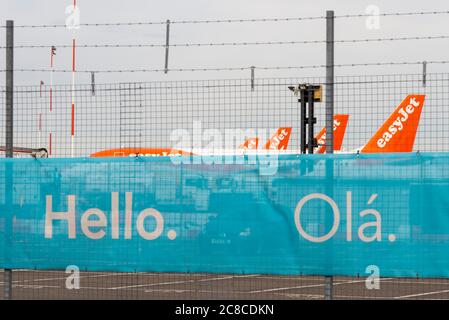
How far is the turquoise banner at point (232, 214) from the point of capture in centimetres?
1084

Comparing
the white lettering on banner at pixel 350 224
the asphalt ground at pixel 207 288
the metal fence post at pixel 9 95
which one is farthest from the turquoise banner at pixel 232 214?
the asphalt ground at pixel 207 288

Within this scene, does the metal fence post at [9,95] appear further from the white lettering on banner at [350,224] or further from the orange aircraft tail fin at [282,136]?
the white lettering on banner at [350,224]

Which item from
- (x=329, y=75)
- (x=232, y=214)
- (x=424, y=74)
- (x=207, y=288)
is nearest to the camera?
(x=424, y=74)

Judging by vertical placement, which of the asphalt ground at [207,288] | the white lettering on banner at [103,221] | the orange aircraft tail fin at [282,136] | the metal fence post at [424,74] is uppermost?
the metal fence post at [424,74]

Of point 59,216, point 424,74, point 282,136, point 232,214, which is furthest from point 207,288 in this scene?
point 424,74

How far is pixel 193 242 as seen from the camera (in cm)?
1141

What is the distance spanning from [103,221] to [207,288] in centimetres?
647

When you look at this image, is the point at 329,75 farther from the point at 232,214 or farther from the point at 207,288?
the point at 207,288

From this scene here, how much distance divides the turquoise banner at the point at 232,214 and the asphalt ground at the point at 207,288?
11.3ft

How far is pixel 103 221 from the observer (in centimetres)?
1170

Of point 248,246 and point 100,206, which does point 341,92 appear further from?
point 100,206
